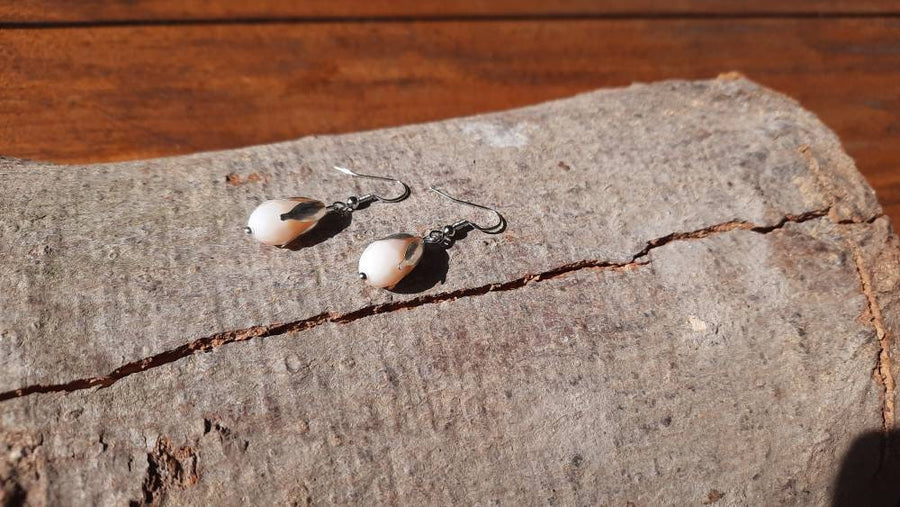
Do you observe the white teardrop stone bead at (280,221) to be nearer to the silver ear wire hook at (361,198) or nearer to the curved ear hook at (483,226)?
the silver ear wire hook at (361,198)

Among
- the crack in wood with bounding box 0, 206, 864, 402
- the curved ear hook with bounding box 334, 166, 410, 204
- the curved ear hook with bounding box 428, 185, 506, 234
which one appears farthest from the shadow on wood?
the curved ear hook with bounding box 334, 166, 410, 204

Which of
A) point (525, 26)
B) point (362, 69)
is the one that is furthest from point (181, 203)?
point (525, 26)

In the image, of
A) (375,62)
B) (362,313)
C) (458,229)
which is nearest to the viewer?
(362,313)

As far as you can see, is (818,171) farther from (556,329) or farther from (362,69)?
(362,69)

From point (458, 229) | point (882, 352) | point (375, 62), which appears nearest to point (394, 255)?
point (458, 229)

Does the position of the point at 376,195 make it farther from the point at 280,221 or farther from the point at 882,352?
the point at 882,352

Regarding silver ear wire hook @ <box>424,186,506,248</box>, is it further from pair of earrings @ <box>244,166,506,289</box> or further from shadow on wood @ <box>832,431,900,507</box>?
shadow on wood @ <box>832,431,900,507</box>
